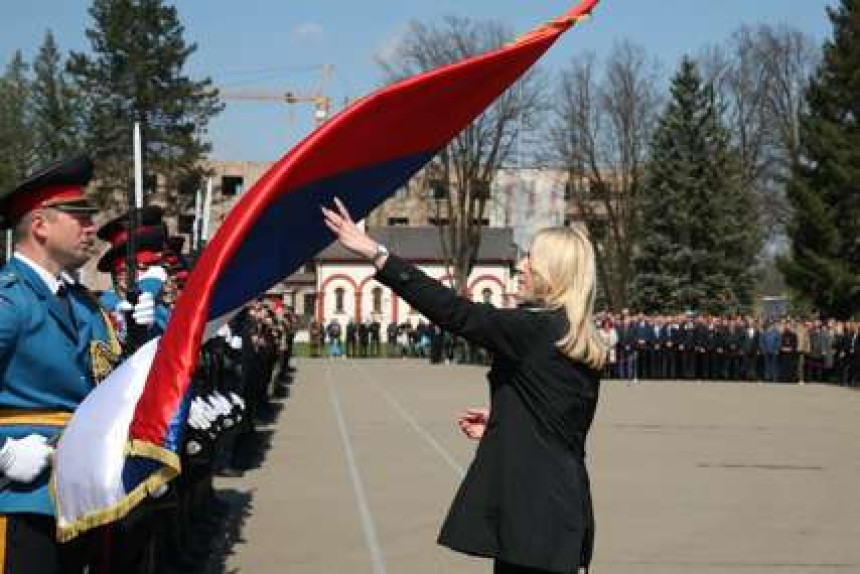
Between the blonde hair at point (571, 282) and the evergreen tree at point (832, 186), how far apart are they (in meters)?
41.2

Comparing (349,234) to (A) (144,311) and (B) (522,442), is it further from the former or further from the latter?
(A) (144,311)

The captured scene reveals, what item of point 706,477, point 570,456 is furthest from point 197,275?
point 706,477

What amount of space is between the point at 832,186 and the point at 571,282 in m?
43.0

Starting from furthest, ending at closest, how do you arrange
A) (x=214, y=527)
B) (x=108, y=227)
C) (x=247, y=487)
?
(x=247, y=487), (x=214, y=527), (x=108, y=227)

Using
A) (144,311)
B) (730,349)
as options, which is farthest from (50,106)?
(144,311)

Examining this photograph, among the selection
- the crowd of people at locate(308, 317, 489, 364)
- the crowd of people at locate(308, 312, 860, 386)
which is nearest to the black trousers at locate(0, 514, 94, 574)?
the crowd of people at locate(308, 312, 860, 386)

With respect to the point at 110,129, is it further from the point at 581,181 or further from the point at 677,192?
the point at 677,192

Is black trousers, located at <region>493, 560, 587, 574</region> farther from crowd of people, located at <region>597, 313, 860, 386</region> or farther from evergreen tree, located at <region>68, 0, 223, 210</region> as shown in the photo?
evergreen tree, located at <region>68, 0, 223, 210</region>

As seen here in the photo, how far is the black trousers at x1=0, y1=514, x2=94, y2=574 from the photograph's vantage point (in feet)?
12.9

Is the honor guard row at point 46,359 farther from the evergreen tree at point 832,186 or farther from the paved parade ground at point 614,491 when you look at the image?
the evergreen tree at point 832,186

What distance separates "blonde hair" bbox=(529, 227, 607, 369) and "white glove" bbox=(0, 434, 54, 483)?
170 cm

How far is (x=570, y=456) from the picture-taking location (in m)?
4.25

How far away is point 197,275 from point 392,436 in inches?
521

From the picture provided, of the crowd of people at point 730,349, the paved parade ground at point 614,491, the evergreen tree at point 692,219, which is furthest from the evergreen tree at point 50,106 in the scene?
the paved parade ground at point 614,491
